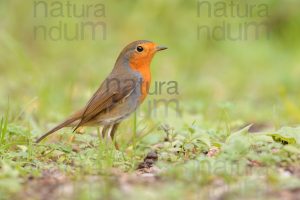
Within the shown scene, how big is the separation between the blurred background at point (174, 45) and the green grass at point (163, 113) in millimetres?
22

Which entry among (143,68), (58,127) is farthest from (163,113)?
(58,127)

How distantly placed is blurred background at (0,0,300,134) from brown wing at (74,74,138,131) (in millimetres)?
2132

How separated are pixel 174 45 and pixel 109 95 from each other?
4843 millimetres

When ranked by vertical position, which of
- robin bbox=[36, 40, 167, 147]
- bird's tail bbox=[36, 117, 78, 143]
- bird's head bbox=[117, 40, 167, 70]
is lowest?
bird's tail bbox=[36, 117, 78, 143]

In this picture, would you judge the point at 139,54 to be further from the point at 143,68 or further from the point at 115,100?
the point at 115,100

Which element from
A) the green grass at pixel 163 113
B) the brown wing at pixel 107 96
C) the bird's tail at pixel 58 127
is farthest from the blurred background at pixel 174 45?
the bird's tail at pixel 58 127

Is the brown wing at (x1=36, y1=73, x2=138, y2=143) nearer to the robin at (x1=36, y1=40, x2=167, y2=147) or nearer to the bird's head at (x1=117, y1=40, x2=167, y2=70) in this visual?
the robin at (x1=36, y1=40, x2=167, y2=147)

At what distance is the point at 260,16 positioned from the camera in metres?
11.4

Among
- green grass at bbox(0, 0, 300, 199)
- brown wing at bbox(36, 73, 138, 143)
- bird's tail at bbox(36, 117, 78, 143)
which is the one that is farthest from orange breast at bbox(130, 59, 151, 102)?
bird's tail at bbox(36, 117, 78, 143)

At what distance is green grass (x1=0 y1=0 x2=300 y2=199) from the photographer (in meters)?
4.18

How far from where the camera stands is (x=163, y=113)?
254 inches

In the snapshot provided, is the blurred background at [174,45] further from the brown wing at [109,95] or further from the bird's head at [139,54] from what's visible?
the brown wing at [109,95]

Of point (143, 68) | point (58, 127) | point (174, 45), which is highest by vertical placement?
point (174, 45)

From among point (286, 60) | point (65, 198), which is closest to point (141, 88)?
point (65, 198)
